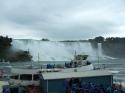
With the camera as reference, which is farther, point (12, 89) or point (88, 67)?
A: point (88, 67)

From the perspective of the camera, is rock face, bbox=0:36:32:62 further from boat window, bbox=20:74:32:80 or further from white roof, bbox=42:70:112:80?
white roof, bbox=42:70:112:80

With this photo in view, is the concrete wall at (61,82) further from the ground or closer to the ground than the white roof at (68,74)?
closer to the ground

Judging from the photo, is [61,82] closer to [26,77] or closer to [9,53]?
[26,77]

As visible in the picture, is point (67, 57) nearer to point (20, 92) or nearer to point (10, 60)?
point (10, 60)

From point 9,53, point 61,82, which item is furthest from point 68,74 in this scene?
point 9,53

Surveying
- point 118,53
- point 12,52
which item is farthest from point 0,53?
point 118,53

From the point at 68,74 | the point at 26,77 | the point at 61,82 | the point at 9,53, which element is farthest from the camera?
the point at 9,53

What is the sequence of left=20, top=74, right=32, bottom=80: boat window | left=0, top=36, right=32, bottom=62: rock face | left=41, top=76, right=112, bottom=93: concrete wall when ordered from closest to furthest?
left=41, top=76, right=112, bottom=93: concrete wall < left=20, top=74, right=32, bottom=80: boat window < left=0, top=36, right=32, bottom=62: rock face

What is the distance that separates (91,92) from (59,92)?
14.4 ft

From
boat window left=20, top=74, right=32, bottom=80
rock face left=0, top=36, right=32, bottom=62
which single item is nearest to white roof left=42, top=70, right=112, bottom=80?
boat window left=20, top=74, right=32, bottom=80

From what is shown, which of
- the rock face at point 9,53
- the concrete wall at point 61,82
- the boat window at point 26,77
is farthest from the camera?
the rock face at point 9,53

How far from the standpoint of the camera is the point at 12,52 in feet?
506

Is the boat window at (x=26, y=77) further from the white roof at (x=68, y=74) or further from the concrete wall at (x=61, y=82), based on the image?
the white roof at (x=68, y=74)

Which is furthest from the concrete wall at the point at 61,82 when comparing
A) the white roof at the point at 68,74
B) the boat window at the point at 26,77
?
the boat window at the point at 26,77
